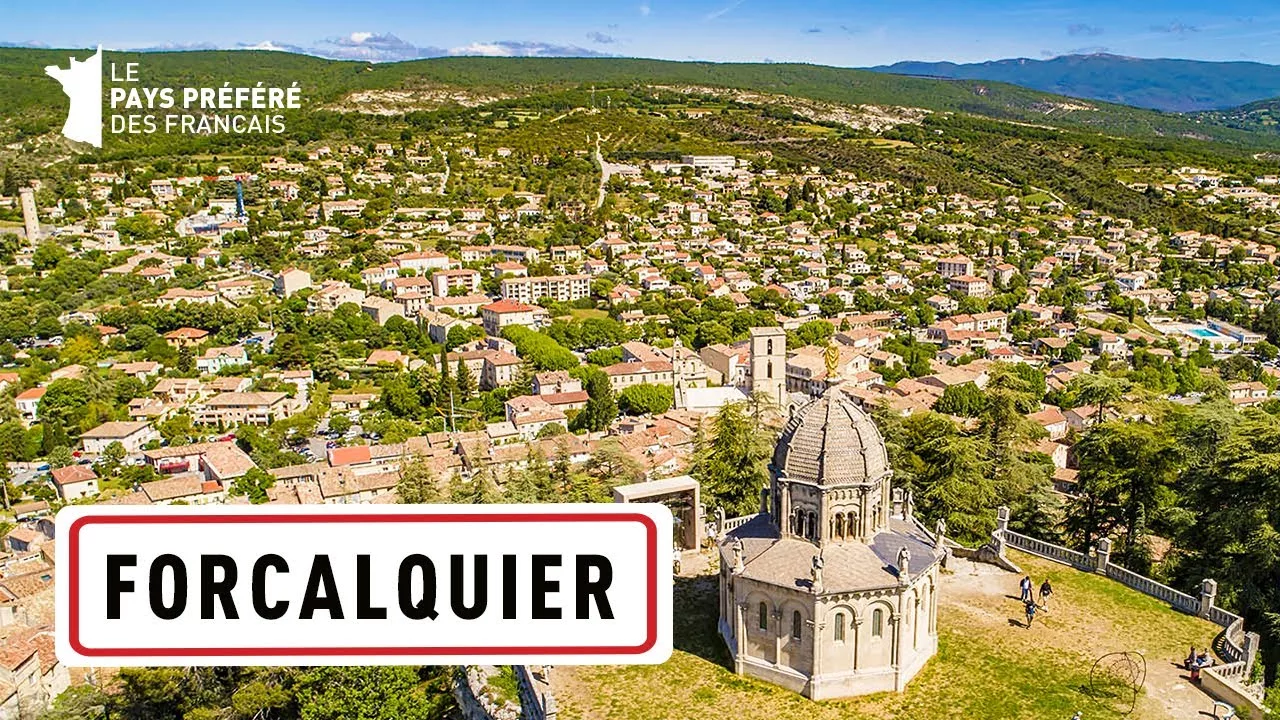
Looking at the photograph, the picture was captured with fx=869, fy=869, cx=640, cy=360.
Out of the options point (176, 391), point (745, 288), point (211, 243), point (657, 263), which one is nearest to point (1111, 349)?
point (745, 288)

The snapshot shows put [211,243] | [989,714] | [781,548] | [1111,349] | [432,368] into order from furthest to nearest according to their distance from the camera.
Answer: [211,243]
[1111,349]
[432,368]
[781,548]
[989,714]

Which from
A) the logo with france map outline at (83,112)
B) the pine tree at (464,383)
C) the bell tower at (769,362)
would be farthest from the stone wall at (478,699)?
the logo with france map outline at (83,112)

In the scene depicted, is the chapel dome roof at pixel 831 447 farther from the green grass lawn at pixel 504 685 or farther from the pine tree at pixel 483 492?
the pine tree at pixel 483 492

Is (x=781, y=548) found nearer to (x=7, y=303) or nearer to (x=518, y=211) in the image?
(x=7, y=303)

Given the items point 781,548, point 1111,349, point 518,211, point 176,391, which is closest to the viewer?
point 781,548

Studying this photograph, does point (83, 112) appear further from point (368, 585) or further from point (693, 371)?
point (368, 585)
